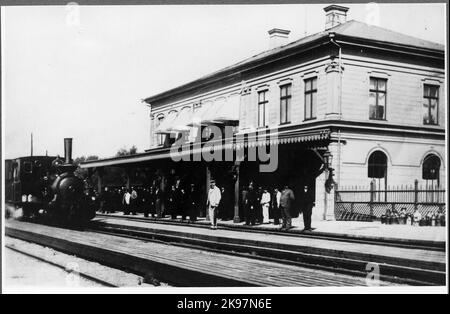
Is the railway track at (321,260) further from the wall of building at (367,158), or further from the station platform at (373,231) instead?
the wall of building at (367,158)

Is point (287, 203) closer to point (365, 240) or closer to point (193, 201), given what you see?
point (365, 240)

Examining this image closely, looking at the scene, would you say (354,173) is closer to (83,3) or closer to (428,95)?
(428,95)

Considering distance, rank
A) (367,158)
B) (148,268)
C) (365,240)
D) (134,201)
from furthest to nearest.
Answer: (134,201) < (367,158) < (365,240) < (148,268)

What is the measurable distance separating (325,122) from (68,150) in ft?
29.9

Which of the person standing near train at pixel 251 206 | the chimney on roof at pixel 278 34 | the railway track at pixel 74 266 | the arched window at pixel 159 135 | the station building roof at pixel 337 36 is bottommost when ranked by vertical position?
the railway track at pixel 74 266

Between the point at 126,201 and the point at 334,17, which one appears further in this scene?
the point at 126,201

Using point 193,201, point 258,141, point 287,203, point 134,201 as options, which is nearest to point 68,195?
point 193,201

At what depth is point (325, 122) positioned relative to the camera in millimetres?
20125

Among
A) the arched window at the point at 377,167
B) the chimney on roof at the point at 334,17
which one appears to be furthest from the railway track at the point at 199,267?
the chimney on roof at the point at 334,17

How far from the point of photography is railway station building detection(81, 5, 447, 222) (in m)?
18.4

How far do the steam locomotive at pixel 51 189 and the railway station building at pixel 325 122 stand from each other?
362cm

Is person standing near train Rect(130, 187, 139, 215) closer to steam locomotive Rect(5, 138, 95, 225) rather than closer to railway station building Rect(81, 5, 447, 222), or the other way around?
railway station building Rect(81, 5, 447, 222)

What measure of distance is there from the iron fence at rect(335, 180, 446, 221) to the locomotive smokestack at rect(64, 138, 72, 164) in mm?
9070

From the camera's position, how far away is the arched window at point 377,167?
62.5 feet
